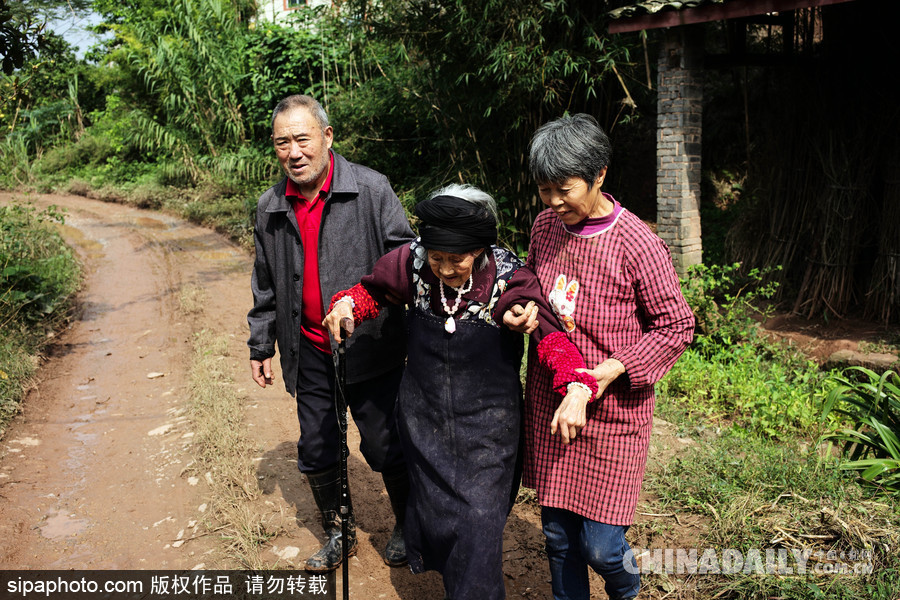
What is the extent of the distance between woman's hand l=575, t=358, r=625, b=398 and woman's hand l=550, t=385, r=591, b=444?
0.07 metres

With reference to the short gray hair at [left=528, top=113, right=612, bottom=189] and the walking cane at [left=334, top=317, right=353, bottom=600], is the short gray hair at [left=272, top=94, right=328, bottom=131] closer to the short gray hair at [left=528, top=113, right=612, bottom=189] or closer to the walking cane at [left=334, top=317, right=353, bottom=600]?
the walking cane at [left=334, top=317, right=353, bottom=600]

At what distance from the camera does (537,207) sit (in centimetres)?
872

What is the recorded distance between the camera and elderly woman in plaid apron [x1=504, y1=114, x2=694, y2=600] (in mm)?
2262

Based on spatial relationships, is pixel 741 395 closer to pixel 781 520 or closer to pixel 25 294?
pixel 781 520

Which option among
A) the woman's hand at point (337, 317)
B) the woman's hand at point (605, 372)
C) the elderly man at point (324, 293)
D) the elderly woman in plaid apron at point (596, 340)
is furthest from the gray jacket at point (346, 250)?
the woman's hand at point (605, 372)

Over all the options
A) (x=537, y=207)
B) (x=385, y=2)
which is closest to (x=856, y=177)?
(x=537, y=207)

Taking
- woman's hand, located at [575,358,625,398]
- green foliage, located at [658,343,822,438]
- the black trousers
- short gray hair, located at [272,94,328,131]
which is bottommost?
green foliage, located at [658,343,822,438]

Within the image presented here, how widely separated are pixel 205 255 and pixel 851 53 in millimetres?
8208

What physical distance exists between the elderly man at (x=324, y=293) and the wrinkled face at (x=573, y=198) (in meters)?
0.91

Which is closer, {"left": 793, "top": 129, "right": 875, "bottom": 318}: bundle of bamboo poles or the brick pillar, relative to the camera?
Answer: the brick pillar

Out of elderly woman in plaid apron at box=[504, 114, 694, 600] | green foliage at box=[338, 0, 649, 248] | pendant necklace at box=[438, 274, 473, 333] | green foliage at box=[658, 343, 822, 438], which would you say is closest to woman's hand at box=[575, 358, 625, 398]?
→ elderly woman in plaid apron at box=[504, 114, 694, 600]

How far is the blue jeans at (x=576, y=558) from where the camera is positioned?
241 cm

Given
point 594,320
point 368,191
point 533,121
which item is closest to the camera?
point 594,320

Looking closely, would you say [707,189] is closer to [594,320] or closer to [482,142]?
[482,142]
